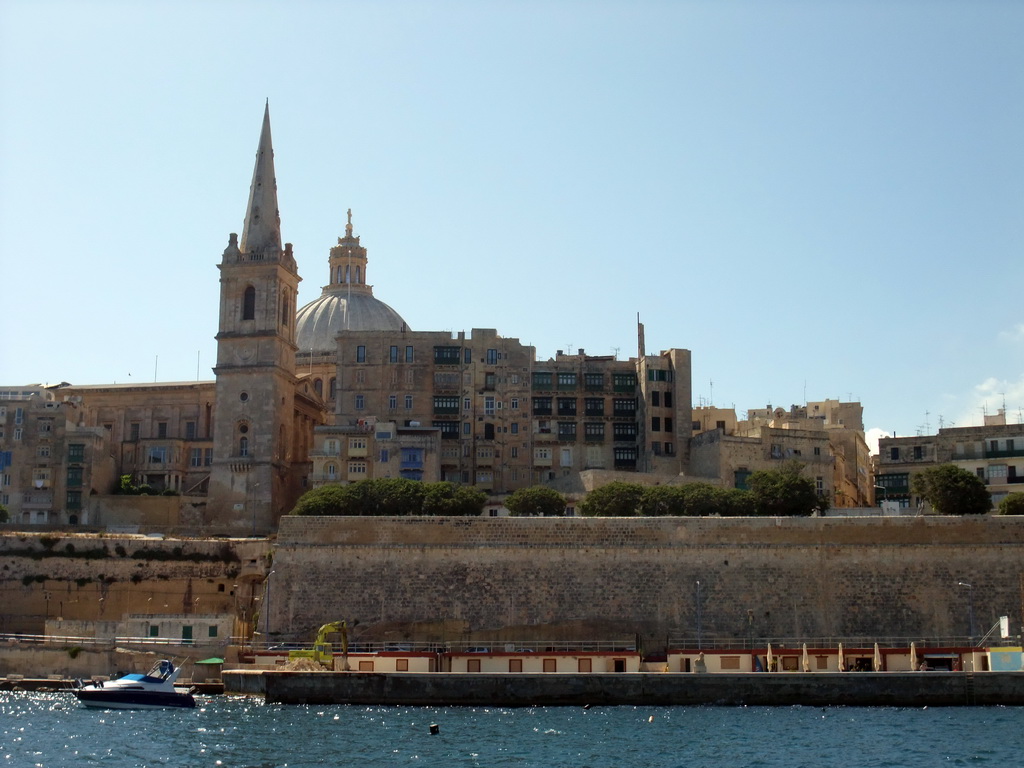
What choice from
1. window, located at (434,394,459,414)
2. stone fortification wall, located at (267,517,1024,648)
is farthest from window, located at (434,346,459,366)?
stone fortification wall, located at (267,517,1024,648)

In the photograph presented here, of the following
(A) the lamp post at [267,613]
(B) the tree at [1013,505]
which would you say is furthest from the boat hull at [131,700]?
(B) the tree at [1013,505]

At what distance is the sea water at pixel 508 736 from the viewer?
3048 cm

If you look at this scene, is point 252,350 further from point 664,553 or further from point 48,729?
point 48,729

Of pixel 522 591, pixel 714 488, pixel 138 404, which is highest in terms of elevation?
pixel 138 404

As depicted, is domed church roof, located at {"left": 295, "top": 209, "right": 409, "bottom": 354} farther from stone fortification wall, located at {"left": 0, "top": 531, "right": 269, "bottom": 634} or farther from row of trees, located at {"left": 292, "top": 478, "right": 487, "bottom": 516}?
stone fortification wall, located at {"left": 0, "top": 531, "right": 269, "bottom": 634}

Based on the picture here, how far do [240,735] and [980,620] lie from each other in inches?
973

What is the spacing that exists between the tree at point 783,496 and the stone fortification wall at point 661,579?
631cm

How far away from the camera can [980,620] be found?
4741 centimetres

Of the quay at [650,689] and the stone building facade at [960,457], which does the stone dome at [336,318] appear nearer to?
the stone building facade at [960,457]

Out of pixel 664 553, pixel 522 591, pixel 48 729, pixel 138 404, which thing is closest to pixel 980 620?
pixel 664 553

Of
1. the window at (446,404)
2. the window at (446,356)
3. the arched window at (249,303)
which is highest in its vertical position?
the arched window at (249,303)

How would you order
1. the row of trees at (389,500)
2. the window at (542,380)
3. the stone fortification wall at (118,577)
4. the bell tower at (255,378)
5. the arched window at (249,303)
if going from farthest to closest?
1. the window at (542,380)
2. the arched window at (249,303)
3. the bell tower at (255,378)
4. the row of trees at (389,500)
5. the stone fortification wall at (118,577)

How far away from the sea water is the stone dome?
1686 inches

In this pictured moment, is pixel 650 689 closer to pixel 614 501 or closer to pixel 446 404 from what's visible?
pixel 614 501
